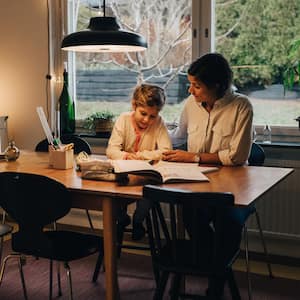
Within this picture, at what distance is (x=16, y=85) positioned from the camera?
4.24m

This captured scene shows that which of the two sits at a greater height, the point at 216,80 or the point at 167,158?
the point at 216,80

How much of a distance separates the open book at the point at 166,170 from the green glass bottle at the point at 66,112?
1497 millimetres

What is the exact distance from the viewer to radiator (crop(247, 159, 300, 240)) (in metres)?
3.29

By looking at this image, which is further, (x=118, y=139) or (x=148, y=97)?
(x=118, y=139)

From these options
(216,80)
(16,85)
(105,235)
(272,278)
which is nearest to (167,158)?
(216,80)

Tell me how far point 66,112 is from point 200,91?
4.86 feet

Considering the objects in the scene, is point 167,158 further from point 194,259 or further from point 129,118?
point 194,259

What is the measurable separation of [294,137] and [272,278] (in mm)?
908

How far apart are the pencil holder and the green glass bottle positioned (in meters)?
1.30

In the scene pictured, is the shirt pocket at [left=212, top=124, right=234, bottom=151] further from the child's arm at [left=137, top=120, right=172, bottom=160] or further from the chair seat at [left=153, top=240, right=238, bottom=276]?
the chair seat at [left=153, top=240, right=238, bottom=276]

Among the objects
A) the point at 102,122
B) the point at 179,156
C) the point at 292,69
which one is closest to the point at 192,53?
the point at 292,69

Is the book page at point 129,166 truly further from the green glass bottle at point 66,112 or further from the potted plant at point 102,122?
the green glass bottle at point 66,112

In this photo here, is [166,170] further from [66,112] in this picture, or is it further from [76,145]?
[66,112]

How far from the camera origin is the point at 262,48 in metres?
3.49
